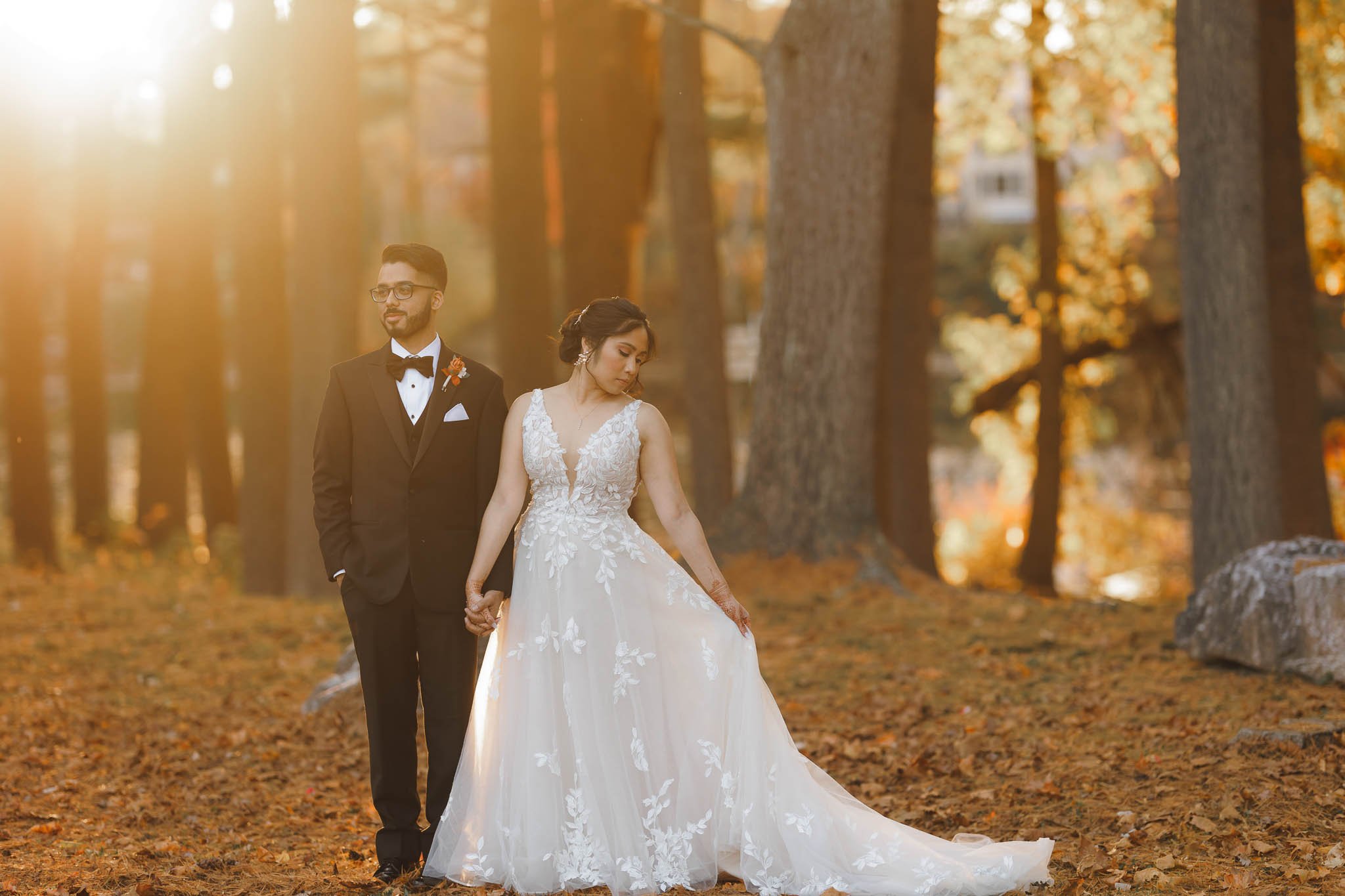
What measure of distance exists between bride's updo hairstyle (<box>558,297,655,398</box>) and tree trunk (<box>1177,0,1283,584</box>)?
17.9 ft

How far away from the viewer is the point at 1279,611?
304 inches

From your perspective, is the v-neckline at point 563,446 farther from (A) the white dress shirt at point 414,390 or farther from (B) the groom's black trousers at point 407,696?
(B) the groom's black trousers at point 407,696

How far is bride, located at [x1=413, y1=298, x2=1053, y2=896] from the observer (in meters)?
5.07

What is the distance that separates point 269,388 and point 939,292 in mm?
24453

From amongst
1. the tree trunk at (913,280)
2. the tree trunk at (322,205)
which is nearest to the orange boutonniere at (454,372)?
the tree trunk at (322,205)

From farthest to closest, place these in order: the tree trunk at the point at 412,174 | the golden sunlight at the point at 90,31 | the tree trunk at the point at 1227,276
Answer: the tree trunk at the point at 412,174
the golden sunlight at the point at 90,31
the tree trunk at the point at 1227,276

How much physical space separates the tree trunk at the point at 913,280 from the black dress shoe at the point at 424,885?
8497 mm

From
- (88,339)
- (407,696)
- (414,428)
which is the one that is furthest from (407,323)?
(88,339)

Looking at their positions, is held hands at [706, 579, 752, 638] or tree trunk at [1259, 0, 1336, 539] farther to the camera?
tree trunk at [1259, 0, 1336, 539]

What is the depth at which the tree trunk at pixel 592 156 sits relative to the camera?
12992mm

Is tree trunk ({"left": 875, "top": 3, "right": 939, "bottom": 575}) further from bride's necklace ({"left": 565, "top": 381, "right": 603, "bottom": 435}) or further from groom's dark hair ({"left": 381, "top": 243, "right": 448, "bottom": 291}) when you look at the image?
groom's dark hair ({"left": 381, "top": 243, "right": 448, "bottom": 291})

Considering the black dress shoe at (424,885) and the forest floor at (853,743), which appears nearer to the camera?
the black dress shoe at (424,885)

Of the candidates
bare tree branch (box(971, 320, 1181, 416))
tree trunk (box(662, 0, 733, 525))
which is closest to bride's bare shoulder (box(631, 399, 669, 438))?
tree trunk (box(662, 0, 733, 525))

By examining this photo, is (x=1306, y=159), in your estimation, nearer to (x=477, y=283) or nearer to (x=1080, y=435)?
(x=1080, y=435)
